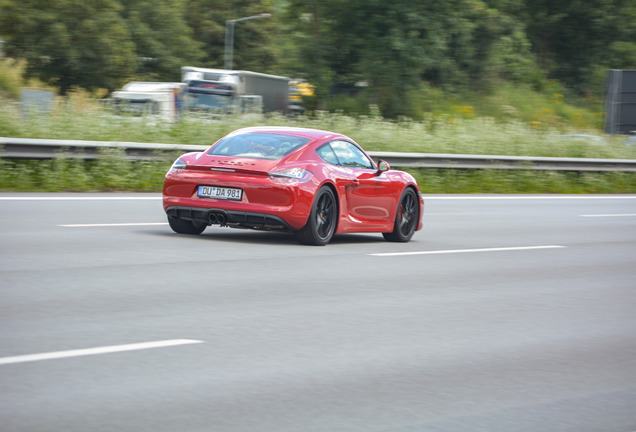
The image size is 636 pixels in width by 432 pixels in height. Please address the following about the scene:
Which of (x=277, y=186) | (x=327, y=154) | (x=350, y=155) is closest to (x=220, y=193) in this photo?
(x=277, y=186)

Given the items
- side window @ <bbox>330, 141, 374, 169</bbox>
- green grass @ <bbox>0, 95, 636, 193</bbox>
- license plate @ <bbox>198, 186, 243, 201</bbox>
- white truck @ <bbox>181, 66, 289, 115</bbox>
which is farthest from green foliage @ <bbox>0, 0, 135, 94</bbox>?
license plate @ <bbox>198, 186, 243, 201</bbox>

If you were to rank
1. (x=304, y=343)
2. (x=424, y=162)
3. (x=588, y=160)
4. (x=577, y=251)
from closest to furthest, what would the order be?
(x=304, y=343) → (x=577, y=251) → (x=424, y=162) → (x=588, y=160)

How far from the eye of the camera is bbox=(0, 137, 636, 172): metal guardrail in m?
15.3

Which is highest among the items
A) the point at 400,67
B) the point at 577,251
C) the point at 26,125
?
the point at 400,67

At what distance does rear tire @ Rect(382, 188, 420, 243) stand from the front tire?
4.93 feet

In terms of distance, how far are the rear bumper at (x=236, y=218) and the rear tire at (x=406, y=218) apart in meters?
2.26

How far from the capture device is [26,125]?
17516 millimetres

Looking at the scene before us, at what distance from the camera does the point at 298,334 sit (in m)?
6.34

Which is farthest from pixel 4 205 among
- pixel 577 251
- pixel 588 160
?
pixel 588 160

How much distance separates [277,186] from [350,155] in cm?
175

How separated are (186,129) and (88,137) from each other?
249 centimetres

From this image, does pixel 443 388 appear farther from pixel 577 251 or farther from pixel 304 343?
pixel 577 251

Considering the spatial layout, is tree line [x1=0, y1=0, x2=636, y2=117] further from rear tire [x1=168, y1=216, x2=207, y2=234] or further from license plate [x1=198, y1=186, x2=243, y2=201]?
license plate [x1=198, y1=186, x2=243, y2=201]

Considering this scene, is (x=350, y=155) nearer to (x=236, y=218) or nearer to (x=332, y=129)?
(x=236, y=218)
